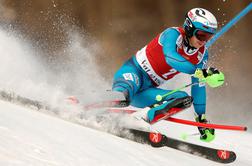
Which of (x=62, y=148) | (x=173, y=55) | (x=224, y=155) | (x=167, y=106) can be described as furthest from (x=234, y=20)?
(x=62, y=148)

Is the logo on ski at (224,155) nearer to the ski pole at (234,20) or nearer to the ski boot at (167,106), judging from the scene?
the ski boot at (167,106)

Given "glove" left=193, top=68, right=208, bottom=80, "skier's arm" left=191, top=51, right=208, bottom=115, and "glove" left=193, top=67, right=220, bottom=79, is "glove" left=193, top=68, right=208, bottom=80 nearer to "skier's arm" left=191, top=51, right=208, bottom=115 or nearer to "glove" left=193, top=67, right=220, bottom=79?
"glove" left=193, top=67, right=220, bottom=79

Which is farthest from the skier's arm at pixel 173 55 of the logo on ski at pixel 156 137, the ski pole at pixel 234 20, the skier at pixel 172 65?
the logo on ski at pixel 156 137

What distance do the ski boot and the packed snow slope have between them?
1.27ft

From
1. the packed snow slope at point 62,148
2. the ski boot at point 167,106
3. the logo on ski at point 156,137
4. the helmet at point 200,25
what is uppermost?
the helmet at point 200,25

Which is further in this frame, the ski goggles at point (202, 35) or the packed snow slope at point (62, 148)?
the ski goggles at point (202, 35)

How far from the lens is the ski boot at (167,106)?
515 cm

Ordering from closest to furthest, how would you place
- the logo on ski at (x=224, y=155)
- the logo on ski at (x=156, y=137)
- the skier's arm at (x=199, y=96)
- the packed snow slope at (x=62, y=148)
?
the packed snow slope at (x=62, y=148) → the logo on ski at (x=156, y=137) → the logo on ski at (x=224, y=155) → the skier's arm at (x=199, y=96)

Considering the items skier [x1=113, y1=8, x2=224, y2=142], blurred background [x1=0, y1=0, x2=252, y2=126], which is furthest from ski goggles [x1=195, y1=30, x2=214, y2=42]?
blurred background [x1=0, y1=0, x2=252, y2=126]

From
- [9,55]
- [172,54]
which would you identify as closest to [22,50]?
[9,55]

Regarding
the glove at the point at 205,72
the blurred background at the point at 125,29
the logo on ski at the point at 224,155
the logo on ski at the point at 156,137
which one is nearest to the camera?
the glove at the point at 205,72

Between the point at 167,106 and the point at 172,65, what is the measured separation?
0.41 meters

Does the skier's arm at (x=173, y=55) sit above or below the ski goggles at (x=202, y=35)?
below

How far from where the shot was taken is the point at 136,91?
5.55m
